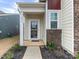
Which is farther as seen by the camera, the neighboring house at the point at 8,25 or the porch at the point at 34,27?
the neighboring house at the point at 8,25

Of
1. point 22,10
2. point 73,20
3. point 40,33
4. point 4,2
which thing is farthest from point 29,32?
point 4,2

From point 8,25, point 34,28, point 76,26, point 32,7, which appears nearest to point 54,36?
point 32,7

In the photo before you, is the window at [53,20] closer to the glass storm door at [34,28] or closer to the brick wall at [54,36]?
the brick wall at [54,36]

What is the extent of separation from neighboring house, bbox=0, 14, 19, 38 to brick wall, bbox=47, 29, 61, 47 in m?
10.1

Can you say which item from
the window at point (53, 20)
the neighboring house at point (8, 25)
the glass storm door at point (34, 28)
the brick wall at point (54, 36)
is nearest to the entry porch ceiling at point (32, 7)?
the window at point (53, 20)

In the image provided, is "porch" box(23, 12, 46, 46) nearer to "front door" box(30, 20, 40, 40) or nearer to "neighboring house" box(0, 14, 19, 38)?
"front door" box(30, 20, 40, 40)

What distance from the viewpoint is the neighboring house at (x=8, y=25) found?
77.0 feet

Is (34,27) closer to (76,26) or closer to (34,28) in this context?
(34,28)

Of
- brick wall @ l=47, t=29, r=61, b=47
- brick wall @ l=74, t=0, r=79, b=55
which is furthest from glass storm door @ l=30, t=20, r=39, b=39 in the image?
brick wall @ l=74, t=0, r=79, b=55

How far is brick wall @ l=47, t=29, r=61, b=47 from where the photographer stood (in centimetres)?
1448

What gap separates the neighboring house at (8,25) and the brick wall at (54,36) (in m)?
10.1

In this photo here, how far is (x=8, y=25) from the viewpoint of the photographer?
25.0 m

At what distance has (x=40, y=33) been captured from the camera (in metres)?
19.9

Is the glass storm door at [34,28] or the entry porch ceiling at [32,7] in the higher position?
the entry porch ceiling at [32,7]
